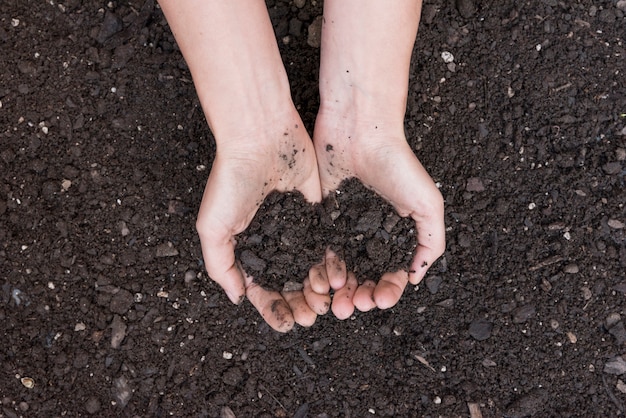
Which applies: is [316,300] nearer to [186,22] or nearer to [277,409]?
[277,409]

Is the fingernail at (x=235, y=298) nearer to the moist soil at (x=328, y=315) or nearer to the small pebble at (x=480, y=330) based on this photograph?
the moist soil at (x=328, y=315)

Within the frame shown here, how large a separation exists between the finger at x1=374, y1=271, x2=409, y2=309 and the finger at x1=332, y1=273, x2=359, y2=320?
76mm

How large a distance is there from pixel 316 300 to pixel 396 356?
15.8 inches

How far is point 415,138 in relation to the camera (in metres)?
2.22

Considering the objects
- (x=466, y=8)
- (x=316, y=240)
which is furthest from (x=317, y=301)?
(x=466, y=8)

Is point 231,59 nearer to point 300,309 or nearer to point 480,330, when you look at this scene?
point 300,309

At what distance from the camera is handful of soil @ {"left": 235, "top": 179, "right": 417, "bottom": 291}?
1.95m

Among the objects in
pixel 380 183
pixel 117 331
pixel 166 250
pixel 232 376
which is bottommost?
pixel 232 376

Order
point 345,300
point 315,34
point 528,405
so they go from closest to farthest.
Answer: point 345,300, point 528,405, point 315,34

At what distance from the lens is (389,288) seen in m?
1.90

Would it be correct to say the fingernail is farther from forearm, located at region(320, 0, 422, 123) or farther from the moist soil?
forearm, located at region(320, 0, 422, 123)

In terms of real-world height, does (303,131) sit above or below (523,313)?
above

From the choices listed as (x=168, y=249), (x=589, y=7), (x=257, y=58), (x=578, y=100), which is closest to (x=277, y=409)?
(x=168, y=249)

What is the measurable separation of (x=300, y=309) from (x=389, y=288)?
266 millimetres
